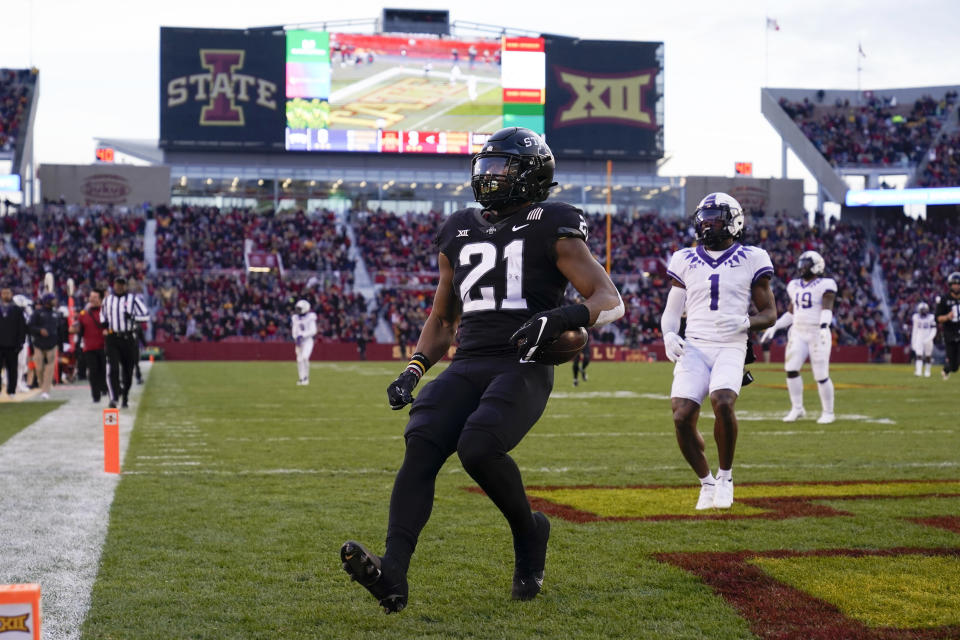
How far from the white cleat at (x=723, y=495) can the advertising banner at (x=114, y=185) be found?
4535 centimetres

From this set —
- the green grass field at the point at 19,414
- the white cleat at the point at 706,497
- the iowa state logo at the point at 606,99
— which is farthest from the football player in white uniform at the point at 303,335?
the iowa state logo at the point at 606,99

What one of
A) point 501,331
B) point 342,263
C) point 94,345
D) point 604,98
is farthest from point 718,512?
point 604,98

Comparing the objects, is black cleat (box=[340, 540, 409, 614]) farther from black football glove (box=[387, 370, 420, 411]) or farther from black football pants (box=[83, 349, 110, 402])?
black football pants (box=[83, 349, 110, 402])

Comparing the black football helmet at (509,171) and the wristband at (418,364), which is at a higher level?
the black football helmet at (509,171)

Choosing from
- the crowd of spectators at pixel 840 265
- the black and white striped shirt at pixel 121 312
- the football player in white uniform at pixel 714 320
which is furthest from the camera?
the crowd of spectators at pixel 840 265

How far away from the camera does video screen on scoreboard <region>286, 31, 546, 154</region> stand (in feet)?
157

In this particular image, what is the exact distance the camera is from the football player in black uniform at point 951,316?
20.1 meters

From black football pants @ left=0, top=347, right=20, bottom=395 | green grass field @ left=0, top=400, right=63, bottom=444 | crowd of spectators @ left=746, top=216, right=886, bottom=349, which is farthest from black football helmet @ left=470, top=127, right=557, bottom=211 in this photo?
crowd of spectators @ left=746, top=216, right=886, bottom=349

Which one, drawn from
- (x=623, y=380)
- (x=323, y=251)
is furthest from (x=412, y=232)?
(x=623, y=380)

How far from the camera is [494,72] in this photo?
161 ft

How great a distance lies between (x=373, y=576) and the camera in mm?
3600

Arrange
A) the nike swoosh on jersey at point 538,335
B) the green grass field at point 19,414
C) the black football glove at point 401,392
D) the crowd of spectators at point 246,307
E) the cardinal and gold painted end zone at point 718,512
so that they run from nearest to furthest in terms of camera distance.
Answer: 1. the nike swoosh on jersey at point 538,335
2. the black football glove at point 401,392
3. the cardinal and gold painted end zone at point 718,512
4. the green grass field at point 19,414
5. the crowd of spectators at point 246,307

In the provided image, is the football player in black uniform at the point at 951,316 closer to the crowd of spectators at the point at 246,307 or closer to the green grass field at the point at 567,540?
the green grass field at the point at 567,540

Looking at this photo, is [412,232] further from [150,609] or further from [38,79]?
[150,609]
